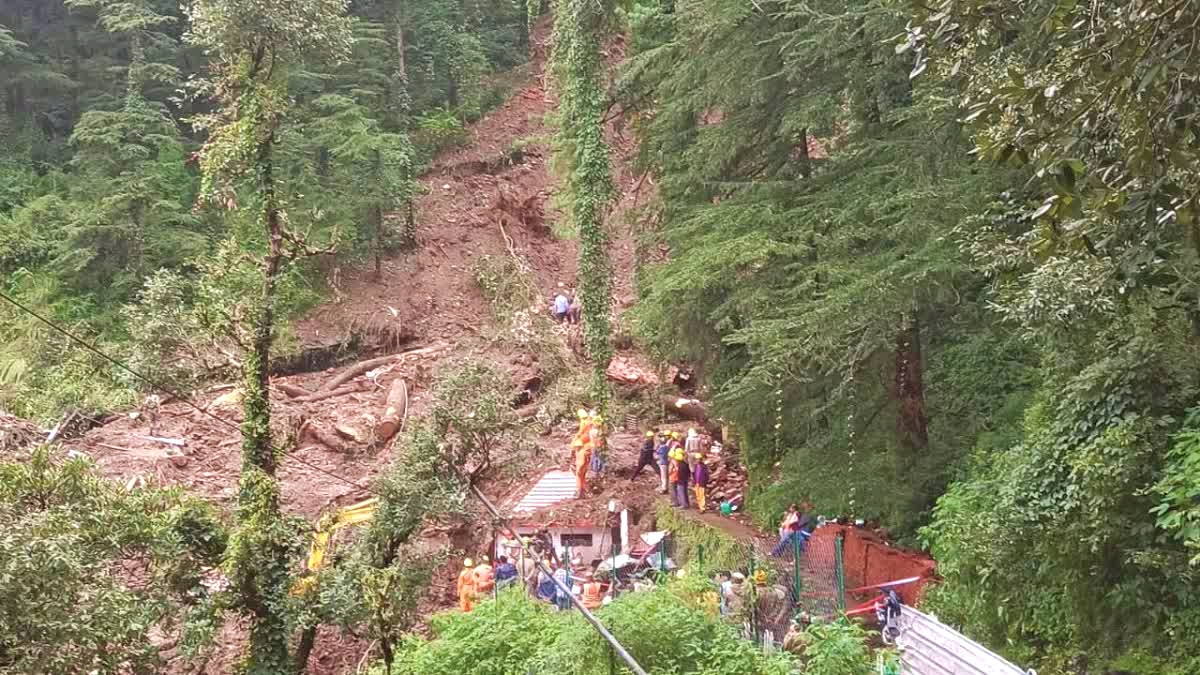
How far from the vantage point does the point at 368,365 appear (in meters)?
25.0

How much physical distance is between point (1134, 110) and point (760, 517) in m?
12.6

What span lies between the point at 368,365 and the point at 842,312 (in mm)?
15753

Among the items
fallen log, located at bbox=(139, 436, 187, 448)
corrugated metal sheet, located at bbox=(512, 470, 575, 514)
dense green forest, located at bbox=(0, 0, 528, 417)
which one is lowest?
corrugated metal sheet, located at bbox=(512, 470, 575, 514)

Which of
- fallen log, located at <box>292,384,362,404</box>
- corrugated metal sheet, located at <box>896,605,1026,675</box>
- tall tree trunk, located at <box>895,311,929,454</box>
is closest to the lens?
corrugated metal sheet, located at <box>896,605,1026,675</box>

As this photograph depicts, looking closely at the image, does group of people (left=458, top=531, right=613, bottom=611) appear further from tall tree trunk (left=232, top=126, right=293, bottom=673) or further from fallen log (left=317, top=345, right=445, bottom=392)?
fallen log (left=317, top=345, right=445, bottom=392)

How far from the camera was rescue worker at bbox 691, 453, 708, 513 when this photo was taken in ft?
53.7

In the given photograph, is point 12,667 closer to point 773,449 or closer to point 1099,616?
point 1099,616

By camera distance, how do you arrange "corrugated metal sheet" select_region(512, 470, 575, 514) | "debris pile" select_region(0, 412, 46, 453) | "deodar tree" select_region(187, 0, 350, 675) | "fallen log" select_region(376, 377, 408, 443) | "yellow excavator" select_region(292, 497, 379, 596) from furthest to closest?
"fallen log" select_region(376, 377, 408, 443)
"corrugated metal sheet" select_region(512, 470, 575, 514)
"debris pile" select_region(0, 412, 46, 453)
"yellow excavator" select_region(292, 497, 379, 596)
"deodar tree" select_region(187, 0, 350, 675)

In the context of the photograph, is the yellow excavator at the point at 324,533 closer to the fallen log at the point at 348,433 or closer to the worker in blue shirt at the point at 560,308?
the fallen log at the point at 348,433

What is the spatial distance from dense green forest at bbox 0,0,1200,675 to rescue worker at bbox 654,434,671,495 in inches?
50.6

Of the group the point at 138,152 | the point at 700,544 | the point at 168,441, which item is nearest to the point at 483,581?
the point at 700,544

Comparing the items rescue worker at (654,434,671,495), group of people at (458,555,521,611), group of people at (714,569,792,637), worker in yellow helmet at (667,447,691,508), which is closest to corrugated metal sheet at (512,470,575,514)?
rescue worker at (654,434,671,495)

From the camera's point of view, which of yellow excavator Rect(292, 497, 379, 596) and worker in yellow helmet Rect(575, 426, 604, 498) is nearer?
yellow excavator Rect(292, 497, 379, 596)

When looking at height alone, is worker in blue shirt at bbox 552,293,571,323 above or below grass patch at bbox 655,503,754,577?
above
